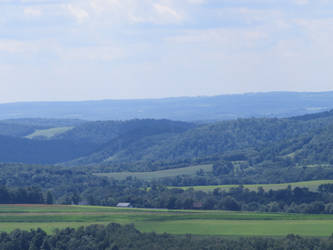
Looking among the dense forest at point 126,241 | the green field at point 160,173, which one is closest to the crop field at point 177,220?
the dense forest at point 126,241

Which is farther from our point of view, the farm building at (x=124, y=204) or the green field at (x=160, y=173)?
the green field at (x=160, y=173)

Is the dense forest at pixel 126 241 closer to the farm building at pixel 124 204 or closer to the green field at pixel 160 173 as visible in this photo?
the farm building at pixel 124 204

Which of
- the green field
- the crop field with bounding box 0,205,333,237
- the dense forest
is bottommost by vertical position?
the green field

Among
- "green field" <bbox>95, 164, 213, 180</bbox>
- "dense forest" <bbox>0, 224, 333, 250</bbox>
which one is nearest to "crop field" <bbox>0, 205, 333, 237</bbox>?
"dense forest" <bbox>0, 224, 333, 250</bbox>

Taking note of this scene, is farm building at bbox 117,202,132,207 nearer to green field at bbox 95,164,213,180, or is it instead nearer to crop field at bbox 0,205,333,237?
crop field at bbox 0,205,333,237

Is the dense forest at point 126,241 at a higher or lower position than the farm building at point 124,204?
higher

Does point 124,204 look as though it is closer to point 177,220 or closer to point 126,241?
point 177,220
